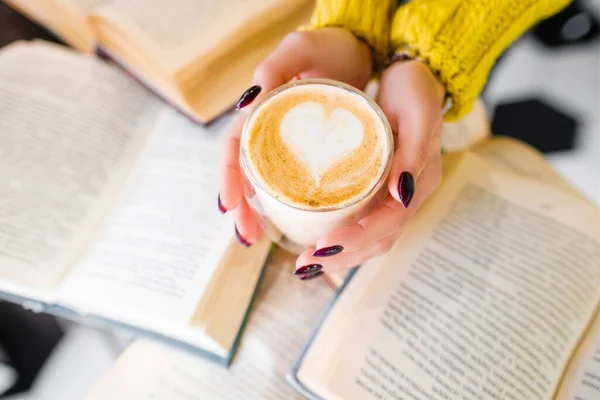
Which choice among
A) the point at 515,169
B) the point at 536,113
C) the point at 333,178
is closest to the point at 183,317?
the point at 333,178

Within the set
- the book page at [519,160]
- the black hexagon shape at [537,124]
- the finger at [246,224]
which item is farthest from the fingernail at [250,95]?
the black hexagon shape at [537,124]

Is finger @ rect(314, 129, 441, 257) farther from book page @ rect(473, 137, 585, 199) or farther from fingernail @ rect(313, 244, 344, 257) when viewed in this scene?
book page @ rect(473, 137, 585, 199)

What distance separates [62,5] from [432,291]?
0.63 m

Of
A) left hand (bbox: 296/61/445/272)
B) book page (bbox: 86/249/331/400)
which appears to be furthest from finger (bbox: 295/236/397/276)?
book page (bbox: 86/249/331/400)

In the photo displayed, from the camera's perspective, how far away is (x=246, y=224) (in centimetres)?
52

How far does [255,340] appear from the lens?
21.6 inches

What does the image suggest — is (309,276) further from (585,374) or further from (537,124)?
(537,124)

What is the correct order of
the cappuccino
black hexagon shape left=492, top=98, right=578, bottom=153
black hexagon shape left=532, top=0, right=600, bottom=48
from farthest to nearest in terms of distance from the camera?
black hexagon shape left=532, top=0, right=600, bottom=48 → black hexagon shape left=492, top=98, right=578, bottom=153 → the cappuccino

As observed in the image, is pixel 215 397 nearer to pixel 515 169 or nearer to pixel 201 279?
pixel 201 279

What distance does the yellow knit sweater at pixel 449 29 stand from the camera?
52 centimetres

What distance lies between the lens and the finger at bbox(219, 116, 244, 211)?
475 millimetres

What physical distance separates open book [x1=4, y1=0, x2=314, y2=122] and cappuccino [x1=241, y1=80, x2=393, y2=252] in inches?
9.0

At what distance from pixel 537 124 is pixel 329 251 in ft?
2.04

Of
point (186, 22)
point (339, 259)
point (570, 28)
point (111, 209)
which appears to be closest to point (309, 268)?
point (339, 259)
